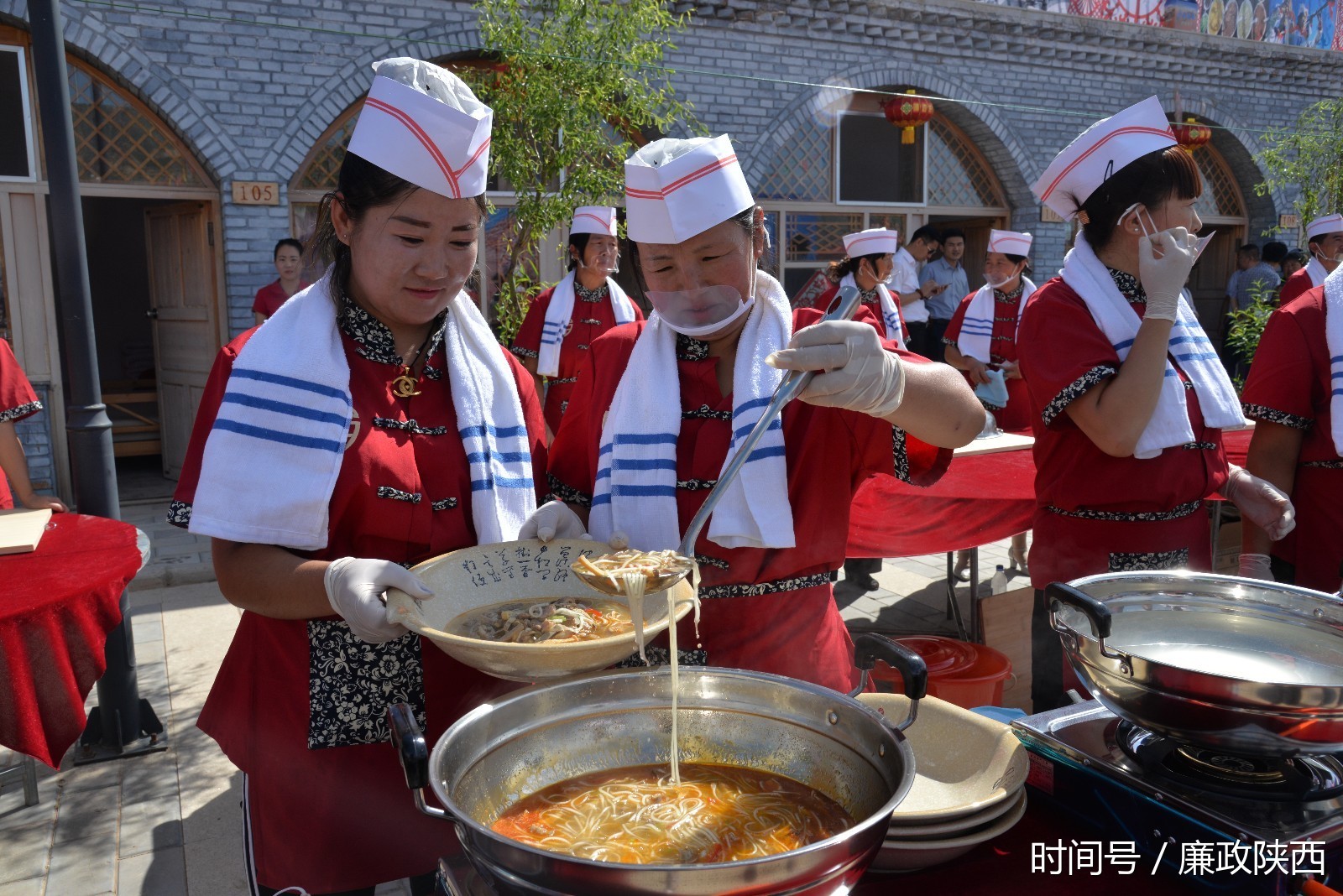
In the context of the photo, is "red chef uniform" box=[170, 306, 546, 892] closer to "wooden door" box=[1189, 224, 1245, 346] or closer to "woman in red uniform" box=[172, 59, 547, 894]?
"woman in red uniform" box=[172, 59, 547, 894]

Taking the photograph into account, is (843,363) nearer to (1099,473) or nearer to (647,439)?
(647,439)

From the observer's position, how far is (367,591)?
1.56m

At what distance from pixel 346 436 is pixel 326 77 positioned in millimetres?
7100

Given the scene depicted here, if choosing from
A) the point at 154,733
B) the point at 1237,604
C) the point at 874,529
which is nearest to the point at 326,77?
the point at 154,733

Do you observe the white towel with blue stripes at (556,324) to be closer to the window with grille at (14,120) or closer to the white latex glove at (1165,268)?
the window with grille at (14,120)

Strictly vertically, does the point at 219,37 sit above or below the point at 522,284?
above

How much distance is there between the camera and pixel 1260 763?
4.18 ft

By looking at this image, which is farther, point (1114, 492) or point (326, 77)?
point (326, 77)

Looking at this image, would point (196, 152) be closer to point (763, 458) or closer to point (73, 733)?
point (73, 733)

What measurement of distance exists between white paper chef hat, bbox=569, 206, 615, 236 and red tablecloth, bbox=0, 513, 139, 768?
14.3 ft

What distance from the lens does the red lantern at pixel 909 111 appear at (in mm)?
10352

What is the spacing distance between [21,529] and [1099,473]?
10.5 feet

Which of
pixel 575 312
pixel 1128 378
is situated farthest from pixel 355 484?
pixel 575 312

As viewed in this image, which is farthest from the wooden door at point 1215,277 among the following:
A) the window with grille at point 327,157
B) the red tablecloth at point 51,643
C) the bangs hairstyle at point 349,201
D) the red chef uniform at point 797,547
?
the red tablecloth at point 51,643
